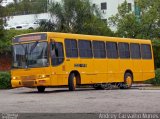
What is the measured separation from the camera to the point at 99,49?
3019 cm

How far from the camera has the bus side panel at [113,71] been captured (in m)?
30.8

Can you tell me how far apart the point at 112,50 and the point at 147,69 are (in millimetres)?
4031

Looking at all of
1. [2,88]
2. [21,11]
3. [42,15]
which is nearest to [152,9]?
[2,88]

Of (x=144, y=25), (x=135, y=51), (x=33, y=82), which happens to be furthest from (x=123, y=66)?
(x=144, y=25)

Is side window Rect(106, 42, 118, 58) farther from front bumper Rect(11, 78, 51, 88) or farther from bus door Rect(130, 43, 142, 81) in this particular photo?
front bumper Rect(11, 78, 51, 88)

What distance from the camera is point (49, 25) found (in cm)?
4434

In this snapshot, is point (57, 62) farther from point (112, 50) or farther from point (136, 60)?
point (136, 60)

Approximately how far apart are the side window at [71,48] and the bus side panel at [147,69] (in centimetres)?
719

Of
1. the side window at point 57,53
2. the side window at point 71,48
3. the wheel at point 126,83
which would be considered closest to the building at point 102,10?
the wheel at point 126,83

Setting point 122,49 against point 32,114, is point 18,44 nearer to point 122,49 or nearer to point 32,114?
point 122,49

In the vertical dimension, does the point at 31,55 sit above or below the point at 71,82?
above

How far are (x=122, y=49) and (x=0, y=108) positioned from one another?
16.5 m

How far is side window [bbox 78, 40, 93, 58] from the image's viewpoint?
28594mm

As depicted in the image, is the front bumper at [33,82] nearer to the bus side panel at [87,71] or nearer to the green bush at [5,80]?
the bus side panel at [87,71]
